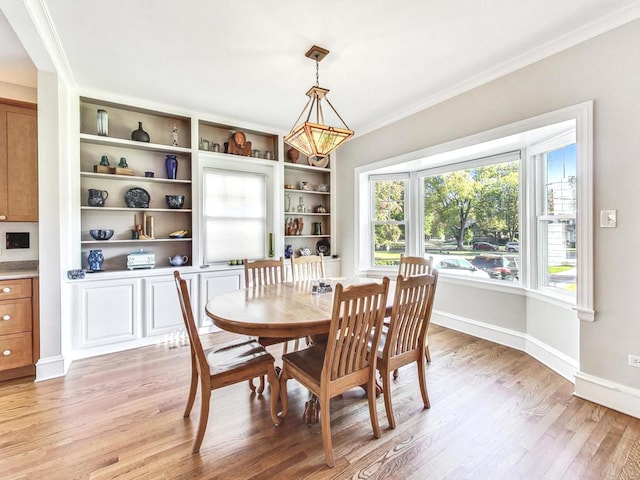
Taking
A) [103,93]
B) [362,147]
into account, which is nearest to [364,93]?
[362,147]

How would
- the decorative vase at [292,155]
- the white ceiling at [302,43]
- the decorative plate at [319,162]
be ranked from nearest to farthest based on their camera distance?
the white ceiling at [302,43] < the decorative vase at [292,155] < the decorative plate at [319,162]

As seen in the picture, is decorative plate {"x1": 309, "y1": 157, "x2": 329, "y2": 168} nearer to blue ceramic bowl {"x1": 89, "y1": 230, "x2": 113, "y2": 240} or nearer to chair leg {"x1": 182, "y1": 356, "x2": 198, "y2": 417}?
blue ceramic bowl {"x1": 89, "y1": 230, "x2": 113, "y2": 240}

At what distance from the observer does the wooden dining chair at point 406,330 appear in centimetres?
193

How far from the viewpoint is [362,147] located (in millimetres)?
4562

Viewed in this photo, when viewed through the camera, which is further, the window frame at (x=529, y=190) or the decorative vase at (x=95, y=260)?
the decorative vase at (x=95, y=260)

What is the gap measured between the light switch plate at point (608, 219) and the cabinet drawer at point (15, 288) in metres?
4.68

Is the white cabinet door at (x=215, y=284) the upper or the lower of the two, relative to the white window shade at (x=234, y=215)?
lower

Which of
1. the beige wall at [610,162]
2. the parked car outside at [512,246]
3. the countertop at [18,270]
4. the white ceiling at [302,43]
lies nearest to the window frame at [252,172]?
the white ceiling at [302,43]

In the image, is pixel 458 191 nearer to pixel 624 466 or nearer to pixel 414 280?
pixel 414 280

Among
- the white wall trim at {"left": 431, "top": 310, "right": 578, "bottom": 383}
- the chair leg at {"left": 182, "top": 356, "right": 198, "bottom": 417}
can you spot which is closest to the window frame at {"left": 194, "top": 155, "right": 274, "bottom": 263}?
the chair leg at {"left": 182, "top": 356, "right": 198, "bottom": 417}

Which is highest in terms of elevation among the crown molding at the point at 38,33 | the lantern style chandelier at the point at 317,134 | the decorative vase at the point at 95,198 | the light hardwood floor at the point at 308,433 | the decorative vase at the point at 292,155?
the crown molding at the point at 38,33

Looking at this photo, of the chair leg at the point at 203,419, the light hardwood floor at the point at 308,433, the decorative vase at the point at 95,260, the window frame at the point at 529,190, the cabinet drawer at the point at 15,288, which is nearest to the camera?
the light hardwood floor at the point at 308,433

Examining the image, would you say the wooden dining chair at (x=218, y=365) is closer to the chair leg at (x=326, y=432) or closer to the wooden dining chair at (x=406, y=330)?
the chair leg at (x=326, y=432)

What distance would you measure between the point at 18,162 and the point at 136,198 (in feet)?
3.32
